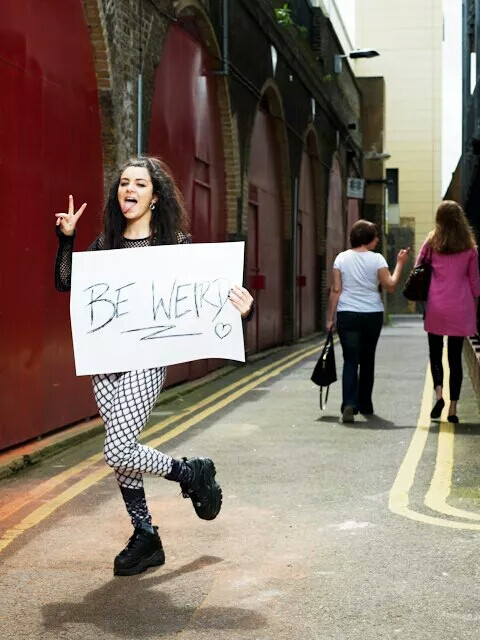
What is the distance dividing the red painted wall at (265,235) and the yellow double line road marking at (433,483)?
382 inches

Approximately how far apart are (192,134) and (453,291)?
5533mm

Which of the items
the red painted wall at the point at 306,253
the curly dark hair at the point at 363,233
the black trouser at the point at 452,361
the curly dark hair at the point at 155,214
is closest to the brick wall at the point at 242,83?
the red painted wall at the point at 306,253

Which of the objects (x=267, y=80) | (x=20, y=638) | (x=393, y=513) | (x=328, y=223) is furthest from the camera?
(x=328, y=223)

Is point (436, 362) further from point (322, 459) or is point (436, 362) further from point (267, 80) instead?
point (267, 80)

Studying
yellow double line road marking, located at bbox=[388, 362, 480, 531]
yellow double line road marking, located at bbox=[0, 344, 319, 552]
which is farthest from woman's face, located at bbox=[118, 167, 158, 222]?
yellow double line road marking, located at bbox=[388, 362, 480, 531]

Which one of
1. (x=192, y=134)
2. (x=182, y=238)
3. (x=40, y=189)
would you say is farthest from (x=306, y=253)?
(x=182, y=238)

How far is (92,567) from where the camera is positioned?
5.65 metres

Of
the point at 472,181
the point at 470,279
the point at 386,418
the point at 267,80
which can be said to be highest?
the point at 267,80

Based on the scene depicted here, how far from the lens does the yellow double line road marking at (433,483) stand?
664 cm

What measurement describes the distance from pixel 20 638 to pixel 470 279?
723 centimetres

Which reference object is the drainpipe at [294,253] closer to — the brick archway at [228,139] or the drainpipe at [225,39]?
the brick archway at [228,139]

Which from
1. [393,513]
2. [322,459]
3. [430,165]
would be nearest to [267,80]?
[322,459]

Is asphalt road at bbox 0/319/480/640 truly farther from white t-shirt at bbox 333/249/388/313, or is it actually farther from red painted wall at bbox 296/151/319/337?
red painted wall at bbox 296/151/319/337

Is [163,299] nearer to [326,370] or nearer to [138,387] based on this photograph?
[138,387]
